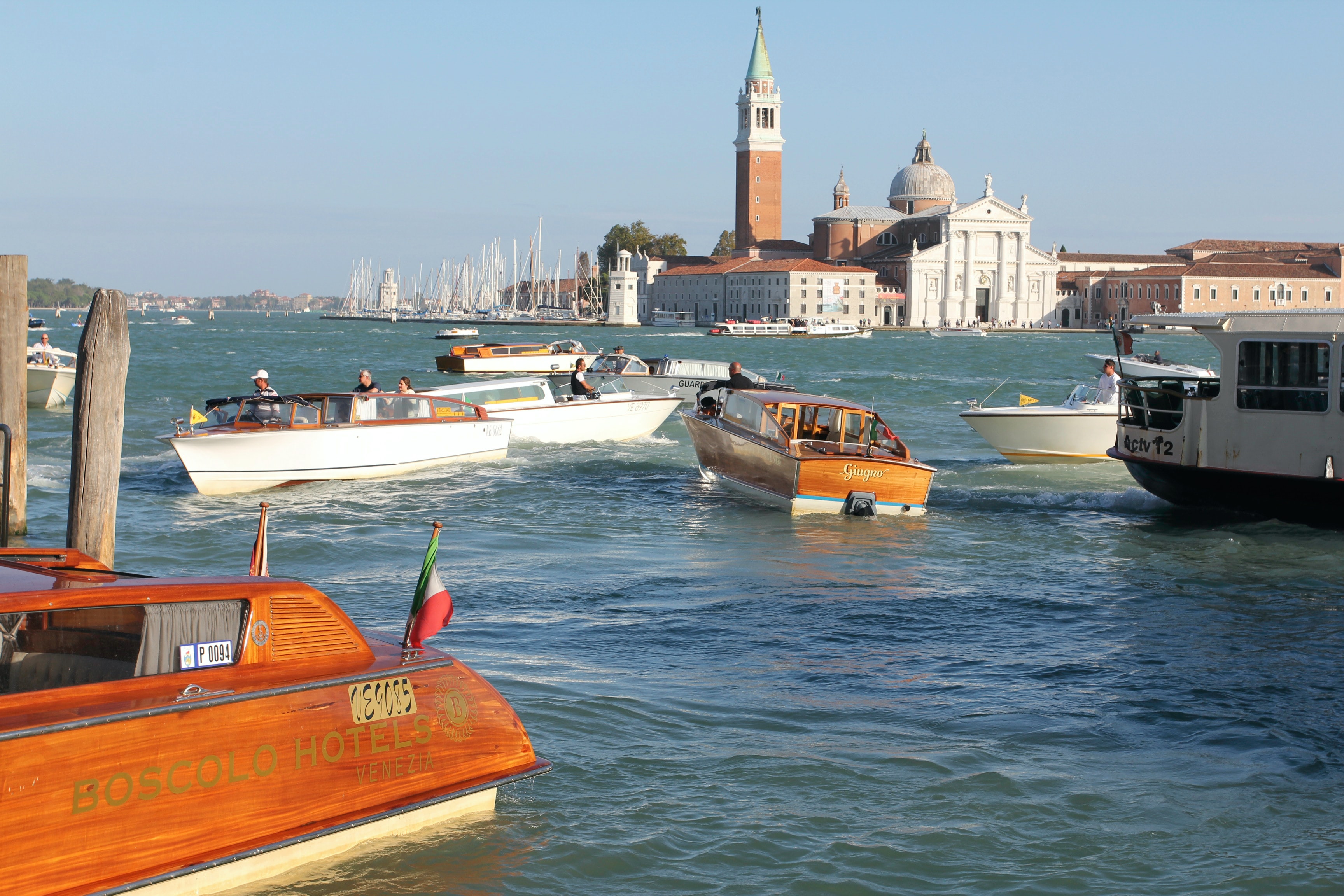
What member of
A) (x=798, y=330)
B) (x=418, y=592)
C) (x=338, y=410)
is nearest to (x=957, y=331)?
(x=798, y=330)

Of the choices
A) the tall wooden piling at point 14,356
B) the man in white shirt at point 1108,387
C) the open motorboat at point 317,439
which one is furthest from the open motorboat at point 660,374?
the tall wooden piling at point 14,356

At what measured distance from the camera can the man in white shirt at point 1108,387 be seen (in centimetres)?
2095

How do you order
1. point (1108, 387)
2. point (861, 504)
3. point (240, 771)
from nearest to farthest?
Result: point (240, 771)
point (861, 504)
point (1108, 387)

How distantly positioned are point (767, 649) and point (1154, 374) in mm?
16029

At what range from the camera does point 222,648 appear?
15.7ft

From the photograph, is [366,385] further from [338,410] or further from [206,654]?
[206,654]

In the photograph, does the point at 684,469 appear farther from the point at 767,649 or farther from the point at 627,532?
the point at 767,649

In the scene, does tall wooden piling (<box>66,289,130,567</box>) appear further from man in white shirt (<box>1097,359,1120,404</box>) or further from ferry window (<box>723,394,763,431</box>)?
man in white shirt (<box>1097,359,1120,404</box>)

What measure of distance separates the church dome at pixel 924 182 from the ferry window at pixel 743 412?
131 meters

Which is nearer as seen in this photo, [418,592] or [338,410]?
[418,592]

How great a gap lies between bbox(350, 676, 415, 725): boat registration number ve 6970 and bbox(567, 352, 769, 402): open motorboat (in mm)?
24818

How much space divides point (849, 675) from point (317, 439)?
35.2 feet

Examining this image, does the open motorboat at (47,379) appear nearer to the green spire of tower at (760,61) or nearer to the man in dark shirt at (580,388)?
the man in dark shirt at (580,388)

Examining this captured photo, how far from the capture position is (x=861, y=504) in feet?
49.6
